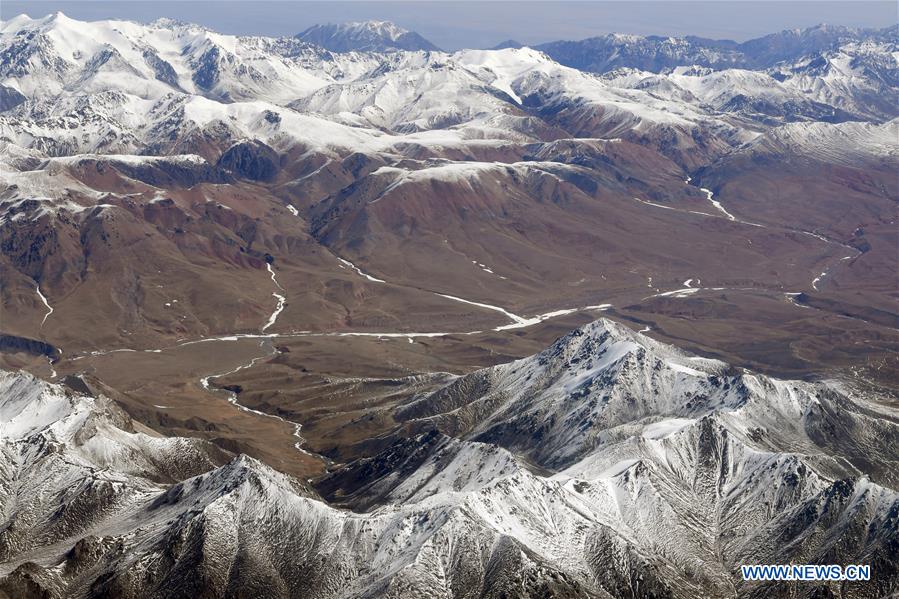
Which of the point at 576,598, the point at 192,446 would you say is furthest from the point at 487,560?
the point at 192,446

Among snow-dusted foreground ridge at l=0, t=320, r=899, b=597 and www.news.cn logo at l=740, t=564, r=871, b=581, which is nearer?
snow-dusted foreground ridge at l=0, t=320, r=899, b=597

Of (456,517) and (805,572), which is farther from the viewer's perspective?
(456,517)

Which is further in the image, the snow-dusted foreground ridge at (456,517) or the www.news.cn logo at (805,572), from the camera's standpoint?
the www.news.cn logo at (805,572)

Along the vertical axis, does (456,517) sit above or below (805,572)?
above

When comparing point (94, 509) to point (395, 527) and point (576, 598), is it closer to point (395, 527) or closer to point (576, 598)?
point (395, 527)

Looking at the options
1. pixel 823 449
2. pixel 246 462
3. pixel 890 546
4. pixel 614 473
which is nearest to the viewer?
pixel 890 546
